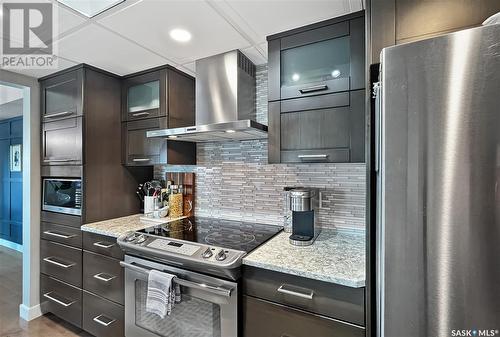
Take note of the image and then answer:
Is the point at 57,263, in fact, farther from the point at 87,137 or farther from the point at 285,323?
the point at 285,323

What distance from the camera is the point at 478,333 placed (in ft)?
2.01

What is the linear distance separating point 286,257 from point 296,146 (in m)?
0.65

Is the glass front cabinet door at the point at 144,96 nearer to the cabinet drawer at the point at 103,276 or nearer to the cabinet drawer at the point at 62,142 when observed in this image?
the cabinet drawer at the point at 62,142

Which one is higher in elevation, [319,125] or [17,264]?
[319,125]

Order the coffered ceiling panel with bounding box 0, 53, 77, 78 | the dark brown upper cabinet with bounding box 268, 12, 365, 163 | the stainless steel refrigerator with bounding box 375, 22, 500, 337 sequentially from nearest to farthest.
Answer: the stainless steel refrigerator with bounding box 375, 22, 500, 337 < the dark brown upper cabinet with bounding box 268, 12, 365, 163 < the coffered ceiling panel with bounding box 0, 53, 77, 78

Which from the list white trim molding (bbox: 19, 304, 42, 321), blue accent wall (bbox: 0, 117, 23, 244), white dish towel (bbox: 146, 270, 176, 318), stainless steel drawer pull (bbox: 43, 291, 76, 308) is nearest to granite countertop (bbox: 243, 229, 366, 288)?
white dish towel (bbox: 146, 270, 176, 318)

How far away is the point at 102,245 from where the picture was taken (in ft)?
5.79

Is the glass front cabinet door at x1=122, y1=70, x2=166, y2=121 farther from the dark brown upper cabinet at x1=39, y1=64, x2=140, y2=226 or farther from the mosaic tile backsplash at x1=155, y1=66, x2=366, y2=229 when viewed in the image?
the mosaic tile backsplash at x1=155, y1=66, x2=366, y2=229

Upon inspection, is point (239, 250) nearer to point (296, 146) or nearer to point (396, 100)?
point (296, 146)

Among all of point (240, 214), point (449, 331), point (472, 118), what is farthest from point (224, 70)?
point (449, 331)

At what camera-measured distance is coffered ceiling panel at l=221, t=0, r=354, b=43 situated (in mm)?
1220

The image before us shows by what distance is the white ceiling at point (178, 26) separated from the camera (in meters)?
1.24

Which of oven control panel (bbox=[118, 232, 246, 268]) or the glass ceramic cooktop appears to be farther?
the glass ceramic cooktop

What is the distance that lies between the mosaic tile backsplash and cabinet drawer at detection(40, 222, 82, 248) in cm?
91
